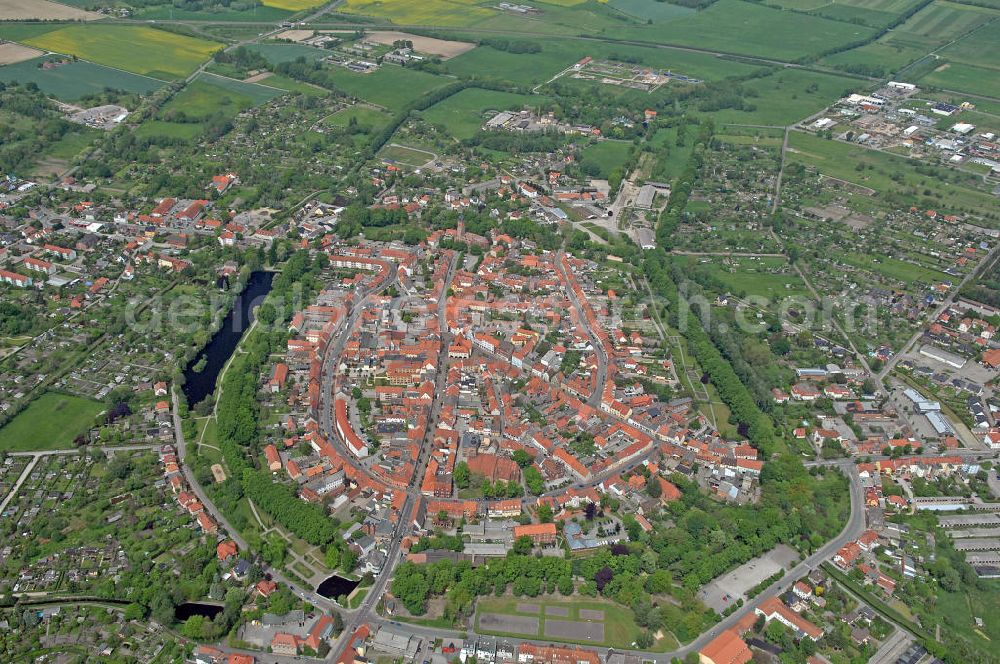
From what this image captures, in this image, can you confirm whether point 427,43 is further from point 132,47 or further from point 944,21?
point 944,21

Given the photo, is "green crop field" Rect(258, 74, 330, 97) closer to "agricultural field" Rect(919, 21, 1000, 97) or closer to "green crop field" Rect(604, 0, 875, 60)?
"green crop field" Rect(604, 0, 875, 60)

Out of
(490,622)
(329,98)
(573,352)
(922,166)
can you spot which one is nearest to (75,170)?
(329,98)

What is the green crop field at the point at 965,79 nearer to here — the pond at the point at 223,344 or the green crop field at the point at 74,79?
the pond at the point at 223,344

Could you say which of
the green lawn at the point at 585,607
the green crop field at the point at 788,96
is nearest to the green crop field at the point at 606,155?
the green crop field at the point at 788,96

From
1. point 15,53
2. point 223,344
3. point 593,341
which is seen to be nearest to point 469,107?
point 593,341

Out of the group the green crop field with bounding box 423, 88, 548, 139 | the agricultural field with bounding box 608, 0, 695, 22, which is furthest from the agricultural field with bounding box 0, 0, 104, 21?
the agricultural field with bounding box 608, 0, 695, 22

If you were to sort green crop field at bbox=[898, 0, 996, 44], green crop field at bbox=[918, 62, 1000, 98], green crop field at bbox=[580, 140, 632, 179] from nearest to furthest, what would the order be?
green crop field at bbox=[580, 140, 632, 179] < green crop field at bbox=[918, 62, 1000, 98] < green crop field at bbox=[898, 0, 996, 44]

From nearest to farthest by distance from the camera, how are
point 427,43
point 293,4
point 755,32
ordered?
1. point 427,43
2. point 755,32
3. point 293,4
